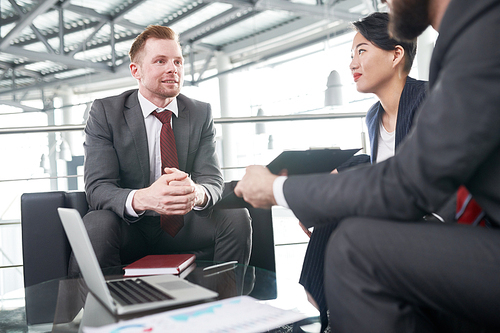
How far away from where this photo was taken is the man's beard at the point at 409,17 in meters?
0.76

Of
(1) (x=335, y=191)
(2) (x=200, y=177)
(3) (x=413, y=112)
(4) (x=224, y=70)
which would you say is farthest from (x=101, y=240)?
(4) (x=224, y=70)

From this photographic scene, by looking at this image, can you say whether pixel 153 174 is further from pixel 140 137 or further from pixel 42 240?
pixel 42 240

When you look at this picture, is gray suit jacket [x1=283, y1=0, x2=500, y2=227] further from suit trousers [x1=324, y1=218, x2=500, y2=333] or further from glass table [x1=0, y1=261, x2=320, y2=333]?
glass table [x1=0, y1=261, x2=320, y2=333]

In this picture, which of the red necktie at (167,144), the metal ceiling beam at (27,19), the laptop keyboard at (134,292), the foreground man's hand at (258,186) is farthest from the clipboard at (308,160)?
the metal ceiling beam at (27,19)

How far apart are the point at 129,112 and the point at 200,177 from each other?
403 mm

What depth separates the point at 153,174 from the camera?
1699 mm

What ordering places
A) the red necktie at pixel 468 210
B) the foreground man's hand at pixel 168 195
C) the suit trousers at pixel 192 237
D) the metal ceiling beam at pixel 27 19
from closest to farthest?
the red necktie at pixel 468 210 < the foreground man's hand at pixel 168 195 < the suit trousers at pixel 192 237 < the metal ceiling beam at pixel 27 19

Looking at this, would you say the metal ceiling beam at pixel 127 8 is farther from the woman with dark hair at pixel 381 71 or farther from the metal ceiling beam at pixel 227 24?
the woman with dark hair at pixel 381 71

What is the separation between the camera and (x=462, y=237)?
58cm

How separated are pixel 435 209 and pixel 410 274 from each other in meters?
0.11

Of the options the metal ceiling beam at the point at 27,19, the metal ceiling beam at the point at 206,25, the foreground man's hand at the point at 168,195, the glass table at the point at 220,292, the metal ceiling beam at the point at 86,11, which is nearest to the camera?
the glass table at the point at 220,292

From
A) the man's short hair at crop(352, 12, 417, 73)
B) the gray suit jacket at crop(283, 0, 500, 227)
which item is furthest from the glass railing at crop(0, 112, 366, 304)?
the gray suit jacket at crop(283, 0, 500, 227)

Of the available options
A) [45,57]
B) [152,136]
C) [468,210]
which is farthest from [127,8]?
[468,210]

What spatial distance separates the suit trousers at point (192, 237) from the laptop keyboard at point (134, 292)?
558 millimetres
